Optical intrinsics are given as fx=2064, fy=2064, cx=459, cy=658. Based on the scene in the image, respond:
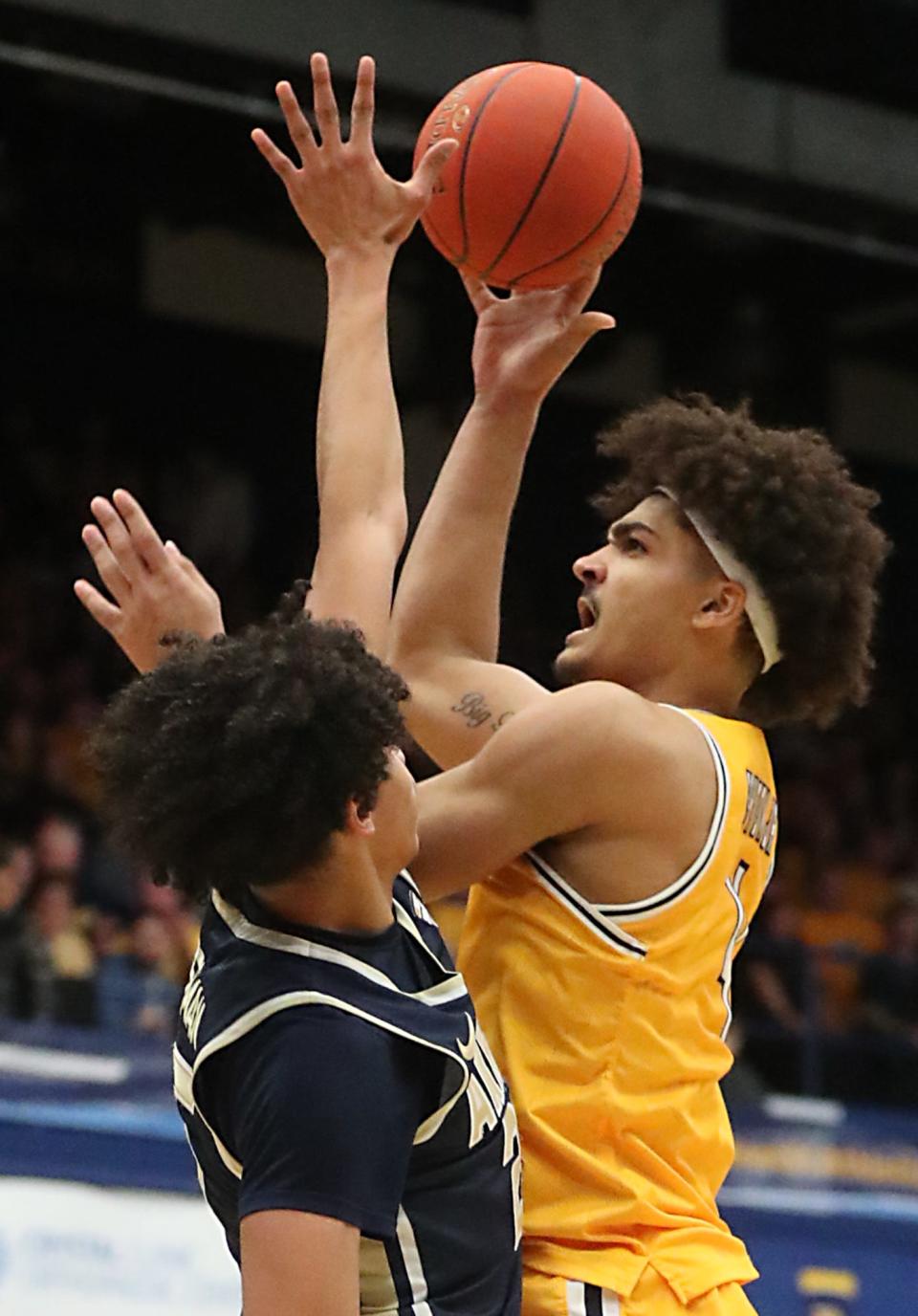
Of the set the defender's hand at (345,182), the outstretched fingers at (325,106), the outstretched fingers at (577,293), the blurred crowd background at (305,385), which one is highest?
the outstretched fingers at (325,106)

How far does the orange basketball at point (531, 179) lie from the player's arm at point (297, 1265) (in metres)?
1.49

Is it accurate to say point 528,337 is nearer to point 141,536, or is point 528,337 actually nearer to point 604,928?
point 141,536

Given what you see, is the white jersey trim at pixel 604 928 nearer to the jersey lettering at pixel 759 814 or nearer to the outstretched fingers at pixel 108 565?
the jersey lettering at pixel 759 814

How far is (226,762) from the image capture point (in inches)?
74.1

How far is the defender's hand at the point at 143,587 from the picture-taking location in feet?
7.58

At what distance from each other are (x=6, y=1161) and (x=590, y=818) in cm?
286

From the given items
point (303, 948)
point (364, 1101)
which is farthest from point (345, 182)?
point (364, 1101)

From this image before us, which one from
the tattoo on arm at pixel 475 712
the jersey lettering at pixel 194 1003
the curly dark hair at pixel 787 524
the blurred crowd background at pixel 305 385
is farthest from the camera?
the blurred crowd background at pixel 305 385

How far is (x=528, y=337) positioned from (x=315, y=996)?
1241mm

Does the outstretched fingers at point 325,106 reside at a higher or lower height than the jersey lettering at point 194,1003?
higher

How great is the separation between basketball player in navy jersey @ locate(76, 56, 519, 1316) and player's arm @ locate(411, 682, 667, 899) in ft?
0.46

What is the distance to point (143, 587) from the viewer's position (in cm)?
233

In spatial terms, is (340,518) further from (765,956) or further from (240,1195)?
(765,956)

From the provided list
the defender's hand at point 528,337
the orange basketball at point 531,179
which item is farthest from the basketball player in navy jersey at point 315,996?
the orange basketball at point 531,179
